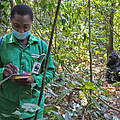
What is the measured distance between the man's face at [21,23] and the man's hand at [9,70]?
302mm

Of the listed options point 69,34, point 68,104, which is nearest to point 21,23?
point 68,104

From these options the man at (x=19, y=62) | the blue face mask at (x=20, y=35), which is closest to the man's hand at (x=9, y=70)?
the man at (x=19, y=62)

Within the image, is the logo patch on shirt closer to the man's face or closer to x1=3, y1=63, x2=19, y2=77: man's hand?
x1=3, y1=63, x2=19, y2=77: man's hand

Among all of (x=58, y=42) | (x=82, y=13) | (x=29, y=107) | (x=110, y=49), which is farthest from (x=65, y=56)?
(x=110, y=49)

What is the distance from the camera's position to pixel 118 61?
5.88 meters

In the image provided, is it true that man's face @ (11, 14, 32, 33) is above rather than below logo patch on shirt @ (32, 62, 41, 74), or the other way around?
above

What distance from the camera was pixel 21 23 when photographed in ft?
4.85

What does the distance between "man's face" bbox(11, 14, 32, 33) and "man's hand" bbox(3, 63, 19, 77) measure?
30cm

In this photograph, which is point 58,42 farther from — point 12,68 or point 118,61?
point 118,61

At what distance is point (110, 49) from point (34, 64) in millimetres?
4817

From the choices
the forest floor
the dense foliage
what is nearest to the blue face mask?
the forest floor

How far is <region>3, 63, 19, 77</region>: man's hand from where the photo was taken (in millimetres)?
1371

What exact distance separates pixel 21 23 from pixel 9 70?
391mm

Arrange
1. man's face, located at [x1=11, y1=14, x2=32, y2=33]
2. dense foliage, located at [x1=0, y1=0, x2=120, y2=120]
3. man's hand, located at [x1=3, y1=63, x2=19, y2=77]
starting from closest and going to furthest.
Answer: man's hand, located at [x1=3, y1=63, x2=19, y2=77] → man's face, located at [x1=11, y1=14, x2=32, y2=33] → dense foliage, located at [x1=0, y1=0, x2=120, y2=120]
